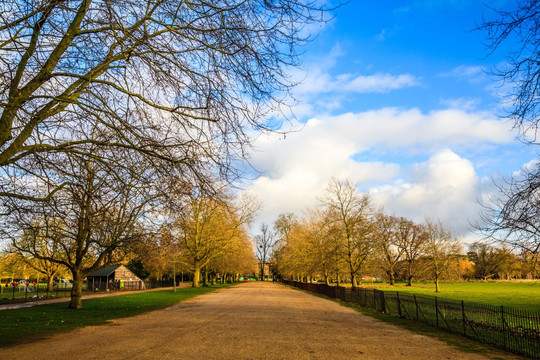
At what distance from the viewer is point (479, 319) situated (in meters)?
14.5

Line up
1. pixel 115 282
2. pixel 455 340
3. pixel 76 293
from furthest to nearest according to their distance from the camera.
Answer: pixel 115 282 < pixel 76 293 < pixel 455 340

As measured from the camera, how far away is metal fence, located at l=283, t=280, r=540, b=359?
10.3m

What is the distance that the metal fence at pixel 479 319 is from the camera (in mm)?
10336

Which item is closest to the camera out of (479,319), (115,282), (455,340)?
(455,340)

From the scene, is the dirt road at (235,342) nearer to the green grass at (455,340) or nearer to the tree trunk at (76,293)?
the green grass at (455,340)

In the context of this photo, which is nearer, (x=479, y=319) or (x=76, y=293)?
(x=479, y=319)

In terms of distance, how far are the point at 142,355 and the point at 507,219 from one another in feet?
31.0

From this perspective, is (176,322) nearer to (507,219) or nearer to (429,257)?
(507,219)

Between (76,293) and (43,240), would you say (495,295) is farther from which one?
(43,240)

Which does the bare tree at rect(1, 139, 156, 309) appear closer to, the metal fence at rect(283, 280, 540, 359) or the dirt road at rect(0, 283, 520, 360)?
the dirt road at rect(0, 283, 520, 360)

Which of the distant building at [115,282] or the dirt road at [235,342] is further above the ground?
the dirt road at [235,342]

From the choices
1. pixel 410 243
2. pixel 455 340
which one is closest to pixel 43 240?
pixel 455 340

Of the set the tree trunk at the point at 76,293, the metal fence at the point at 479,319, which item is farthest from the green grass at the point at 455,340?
the tree trunk at the point at 76,293

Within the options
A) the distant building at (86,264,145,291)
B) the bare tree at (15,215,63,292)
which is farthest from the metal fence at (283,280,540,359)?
the distant building at (86,264,145,291)
